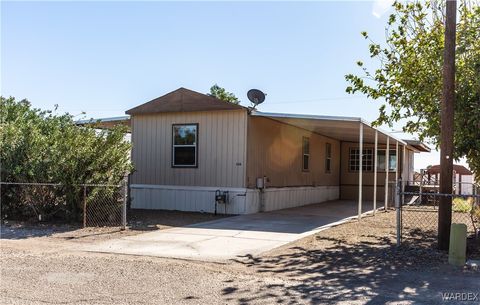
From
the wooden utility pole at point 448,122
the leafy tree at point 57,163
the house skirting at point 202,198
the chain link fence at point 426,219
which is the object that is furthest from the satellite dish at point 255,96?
the wooden utility pole at point 448,122

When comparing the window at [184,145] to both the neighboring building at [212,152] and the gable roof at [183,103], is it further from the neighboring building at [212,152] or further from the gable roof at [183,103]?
the gable roof at [183,103]

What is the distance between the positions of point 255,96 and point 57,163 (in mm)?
5928

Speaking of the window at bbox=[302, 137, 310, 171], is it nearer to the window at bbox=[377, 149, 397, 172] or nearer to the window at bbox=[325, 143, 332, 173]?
the window at bbox=[325, 143, 332, 173]

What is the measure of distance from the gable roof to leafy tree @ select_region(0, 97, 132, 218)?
9.47 feet

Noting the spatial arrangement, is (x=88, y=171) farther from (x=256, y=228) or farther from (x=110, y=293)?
(x=110, y=293)

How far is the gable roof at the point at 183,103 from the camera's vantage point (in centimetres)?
1384

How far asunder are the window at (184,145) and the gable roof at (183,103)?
0.59 metres

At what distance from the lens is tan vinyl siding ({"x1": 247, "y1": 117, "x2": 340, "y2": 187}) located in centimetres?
1395

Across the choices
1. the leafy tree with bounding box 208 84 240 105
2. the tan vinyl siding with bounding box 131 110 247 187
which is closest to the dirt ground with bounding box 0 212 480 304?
the tan vinyl siding with bounding box 131 110 247 187

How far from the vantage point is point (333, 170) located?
21.2 m

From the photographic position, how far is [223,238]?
9.41 m

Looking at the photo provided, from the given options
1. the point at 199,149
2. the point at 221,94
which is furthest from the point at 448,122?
the point at 221,94

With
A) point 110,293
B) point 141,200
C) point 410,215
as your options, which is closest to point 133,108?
point 141,200

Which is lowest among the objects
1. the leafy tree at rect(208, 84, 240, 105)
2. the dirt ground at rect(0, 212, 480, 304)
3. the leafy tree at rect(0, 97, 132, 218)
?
the dirt ground at rect(0, 212, 480, 304)
